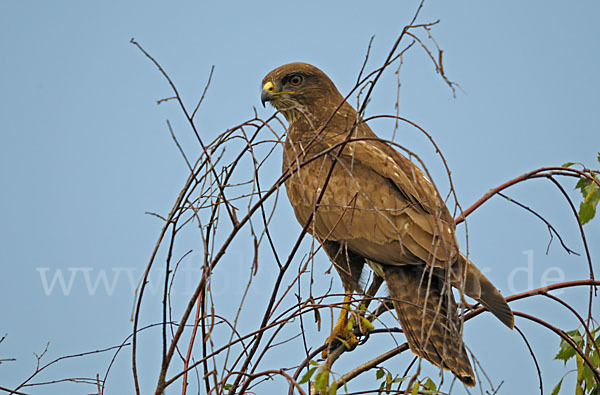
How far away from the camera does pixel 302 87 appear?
4594mm

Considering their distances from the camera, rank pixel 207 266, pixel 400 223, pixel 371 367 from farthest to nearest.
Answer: pixel 400 223, pixel 371 367, pixel 207 266

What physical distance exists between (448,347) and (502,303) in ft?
1.13

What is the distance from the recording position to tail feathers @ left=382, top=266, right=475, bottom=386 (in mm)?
2779

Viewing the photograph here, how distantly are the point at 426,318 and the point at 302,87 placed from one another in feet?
6.73

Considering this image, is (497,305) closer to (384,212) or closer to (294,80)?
(384,212)

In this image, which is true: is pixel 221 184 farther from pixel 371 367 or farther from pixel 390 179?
pixel 390 179

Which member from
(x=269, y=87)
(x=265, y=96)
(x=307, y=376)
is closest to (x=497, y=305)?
(x=307, y=376)

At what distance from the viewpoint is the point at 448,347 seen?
298 centimetres

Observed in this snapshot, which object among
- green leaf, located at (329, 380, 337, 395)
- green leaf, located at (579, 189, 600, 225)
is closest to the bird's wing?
green leaf, located at (579, 189, 600, 225)

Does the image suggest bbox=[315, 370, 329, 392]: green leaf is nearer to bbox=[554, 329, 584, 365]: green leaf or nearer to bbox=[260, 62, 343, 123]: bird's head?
bbox=[554, 329, 584, 365]: green leaf

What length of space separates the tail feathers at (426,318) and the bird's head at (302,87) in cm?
151

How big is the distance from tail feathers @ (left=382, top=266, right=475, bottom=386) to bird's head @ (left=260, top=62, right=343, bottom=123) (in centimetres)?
151

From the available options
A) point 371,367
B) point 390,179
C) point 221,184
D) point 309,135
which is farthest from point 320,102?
point 221,184

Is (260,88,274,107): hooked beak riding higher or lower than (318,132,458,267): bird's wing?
higher
